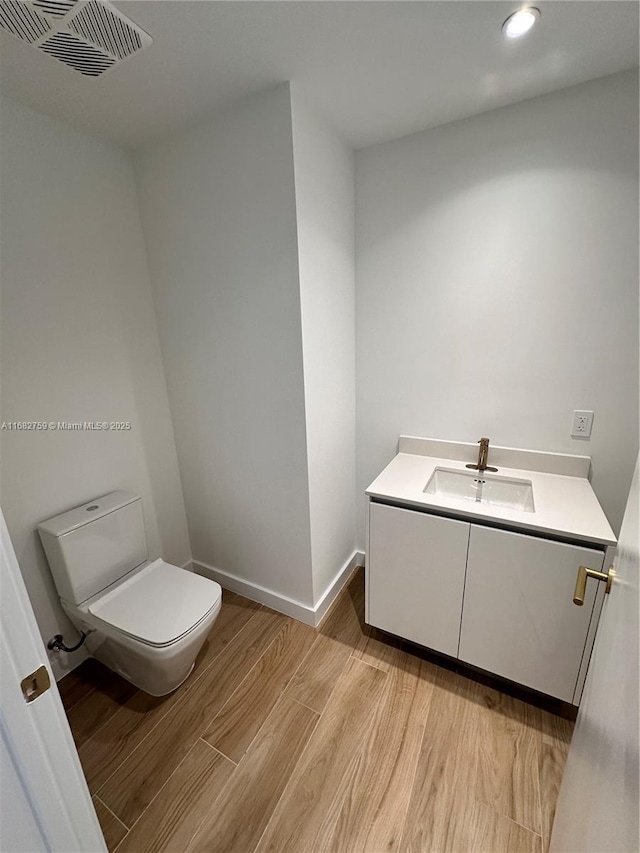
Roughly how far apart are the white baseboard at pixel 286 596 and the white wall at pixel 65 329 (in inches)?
26.5

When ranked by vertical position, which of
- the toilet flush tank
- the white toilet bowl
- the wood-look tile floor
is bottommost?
the wood-look tile floor

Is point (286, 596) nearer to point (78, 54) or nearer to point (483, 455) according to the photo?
point (483, 455)

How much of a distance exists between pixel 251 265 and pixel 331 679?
5.98ft

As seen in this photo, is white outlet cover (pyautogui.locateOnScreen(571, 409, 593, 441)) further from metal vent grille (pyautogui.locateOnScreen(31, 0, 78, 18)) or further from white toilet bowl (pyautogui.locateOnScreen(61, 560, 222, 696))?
metal vent grille (pyautogui.locateOnScreen(31, 0, 78, 18))

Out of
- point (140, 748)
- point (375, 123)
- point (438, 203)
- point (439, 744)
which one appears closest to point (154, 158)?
point (375, 123)

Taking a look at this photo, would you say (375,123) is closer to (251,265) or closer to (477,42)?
(477,42)

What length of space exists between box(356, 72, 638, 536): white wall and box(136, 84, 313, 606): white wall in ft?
1.88

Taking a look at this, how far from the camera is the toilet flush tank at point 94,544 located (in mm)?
1441

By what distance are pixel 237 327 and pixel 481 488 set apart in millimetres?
1369

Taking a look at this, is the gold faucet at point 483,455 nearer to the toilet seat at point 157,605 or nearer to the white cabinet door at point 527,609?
the white cabinet door at point 527,609

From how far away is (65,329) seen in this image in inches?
59.2

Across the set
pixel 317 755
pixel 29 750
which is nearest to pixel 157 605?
pixel 317 755

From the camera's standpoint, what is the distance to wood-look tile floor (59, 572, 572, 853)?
1108 mm

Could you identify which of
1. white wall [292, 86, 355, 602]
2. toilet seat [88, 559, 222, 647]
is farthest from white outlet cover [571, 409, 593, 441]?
toilet seat [88, 559, 222, 647]
